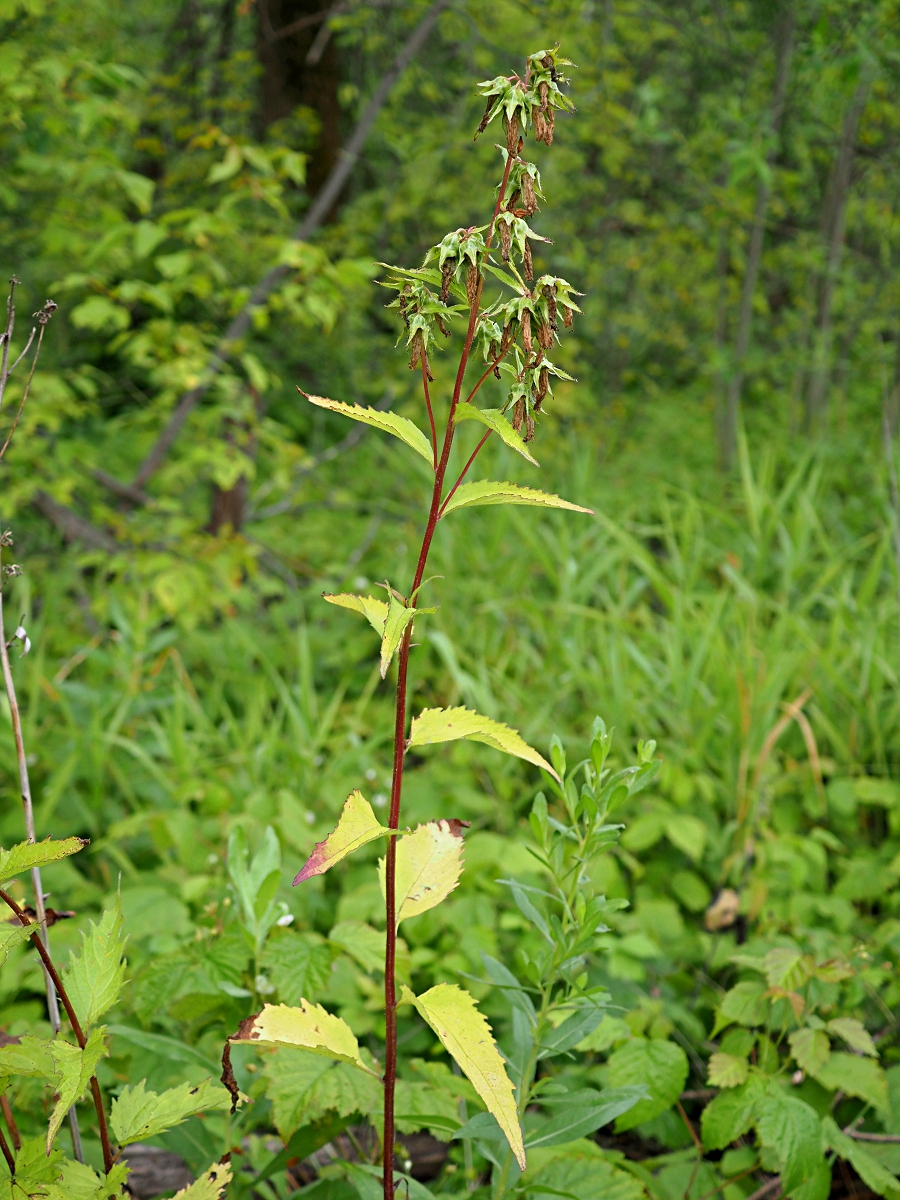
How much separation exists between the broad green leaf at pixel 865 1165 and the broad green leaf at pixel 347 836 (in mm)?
932

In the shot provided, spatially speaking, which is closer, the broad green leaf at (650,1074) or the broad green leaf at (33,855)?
the broad green leaf at (33,855)

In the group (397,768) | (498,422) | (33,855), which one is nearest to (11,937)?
(33,855)

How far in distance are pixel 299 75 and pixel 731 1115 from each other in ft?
18.0

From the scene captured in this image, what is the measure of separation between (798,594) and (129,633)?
247 centimetres

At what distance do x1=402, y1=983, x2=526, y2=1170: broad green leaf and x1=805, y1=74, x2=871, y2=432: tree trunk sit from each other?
447cm

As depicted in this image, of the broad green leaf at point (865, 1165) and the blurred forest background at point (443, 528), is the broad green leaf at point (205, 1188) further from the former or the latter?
the broad green leaf at point (865, 1165)

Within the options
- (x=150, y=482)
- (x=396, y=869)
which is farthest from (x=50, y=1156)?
(x=150, y=482)

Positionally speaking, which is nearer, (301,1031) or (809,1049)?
(301,1031)

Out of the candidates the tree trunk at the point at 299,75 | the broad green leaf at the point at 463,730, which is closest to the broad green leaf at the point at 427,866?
the broad green leaf at the point at 463,730

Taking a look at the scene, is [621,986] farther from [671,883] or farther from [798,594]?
[798,594]

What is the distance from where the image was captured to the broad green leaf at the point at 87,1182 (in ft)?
2.63

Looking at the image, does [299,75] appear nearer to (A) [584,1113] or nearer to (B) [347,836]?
(B) [347,836]

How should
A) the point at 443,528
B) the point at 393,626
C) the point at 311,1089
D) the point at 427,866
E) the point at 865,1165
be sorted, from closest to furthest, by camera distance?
1. the point at 393,626
2. the point at 427,866
3. the point at 311,1089
4. the point at 865,1165
5. the point at 443,528

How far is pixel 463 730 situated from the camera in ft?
2.70
